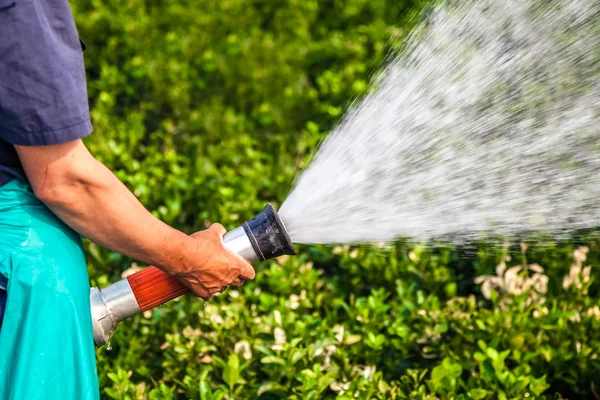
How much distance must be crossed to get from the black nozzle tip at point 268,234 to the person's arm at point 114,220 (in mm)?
55

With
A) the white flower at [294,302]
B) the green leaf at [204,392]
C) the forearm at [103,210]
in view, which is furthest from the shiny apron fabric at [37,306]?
the white flower at [294,302]

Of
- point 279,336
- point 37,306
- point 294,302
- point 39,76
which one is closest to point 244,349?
point 279,336

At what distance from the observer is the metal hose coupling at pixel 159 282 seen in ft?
6.90

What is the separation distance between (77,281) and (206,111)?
8.18 feet

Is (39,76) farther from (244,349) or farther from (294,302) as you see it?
(294,302)

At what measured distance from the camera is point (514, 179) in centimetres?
281

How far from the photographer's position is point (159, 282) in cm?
213

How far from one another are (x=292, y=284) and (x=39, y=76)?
1.68 meters

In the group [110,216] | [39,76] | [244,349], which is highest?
[39,76]

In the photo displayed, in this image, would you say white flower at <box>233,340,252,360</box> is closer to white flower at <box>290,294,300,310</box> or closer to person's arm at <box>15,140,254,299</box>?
white flower at <box>290,294,300,310</box>

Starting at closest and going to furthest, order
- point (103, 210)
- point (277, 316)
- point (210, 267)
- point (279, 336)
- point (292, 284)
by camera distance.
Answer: point (103, 210), point (210, 267), point (279, 336), point (277, 316), point (292, 284)

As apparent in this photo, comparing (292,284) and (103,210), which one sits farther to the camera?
(292,284)

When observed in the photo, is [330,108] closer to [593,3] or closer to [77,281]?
[593,3]

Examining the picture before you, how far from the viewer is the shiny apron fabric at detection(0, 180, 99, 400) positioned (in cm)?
186
